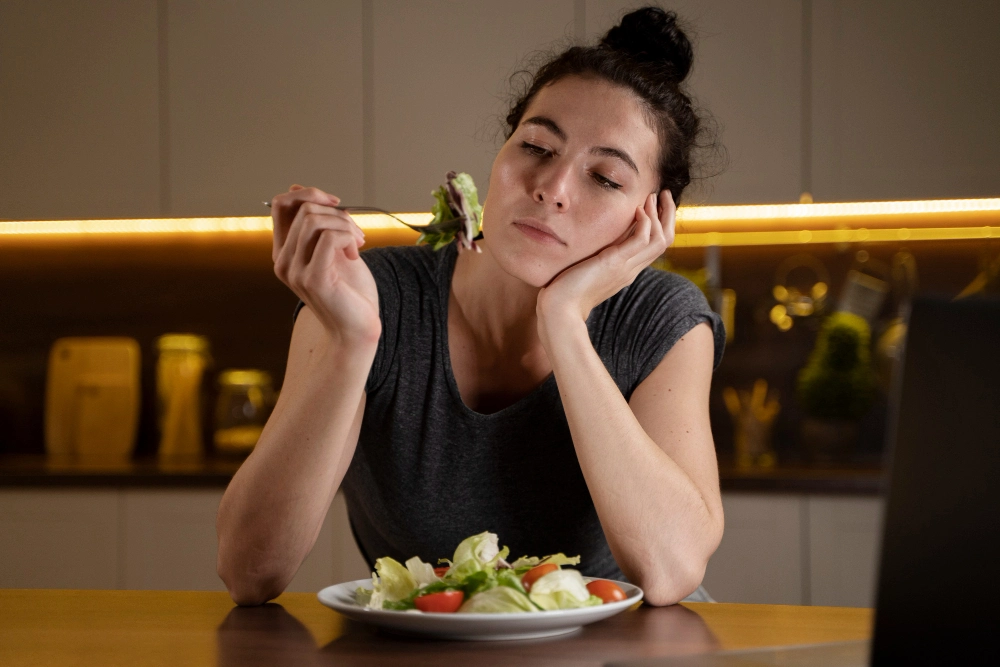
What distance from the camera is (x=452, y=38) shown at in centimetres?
276

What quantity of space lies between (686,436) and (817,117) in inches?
68.8

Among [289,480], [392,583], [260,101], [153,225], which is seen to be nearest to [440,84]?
[260,101]

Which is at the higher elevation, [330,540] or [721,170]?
[721,170]

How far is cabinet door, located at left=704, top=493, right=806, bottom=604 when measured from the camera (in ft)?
7.79

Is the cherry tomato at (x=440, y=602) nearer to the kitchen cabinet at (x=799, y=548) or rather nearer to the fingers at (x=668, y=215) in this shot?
the fingers at (x=668, y=215)

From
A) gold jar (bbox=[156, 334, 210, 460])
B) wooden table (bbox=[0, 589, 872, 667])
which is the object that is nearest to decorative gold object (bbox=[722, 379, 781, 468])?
gold jar (bbox=[156, 334, 210, 460])

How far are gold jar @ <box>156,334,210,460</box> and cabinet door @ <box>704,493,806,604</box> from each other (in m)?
1.70

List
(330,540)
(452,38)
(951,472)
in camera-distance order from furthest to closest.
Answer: (452,38) → (330,540) → (951,472)

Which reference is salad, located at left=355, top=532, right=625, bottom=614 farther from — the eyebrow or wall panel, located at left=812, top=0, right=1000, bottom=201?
wall panel, located at left=812, top=0, right=1000, bottom=201

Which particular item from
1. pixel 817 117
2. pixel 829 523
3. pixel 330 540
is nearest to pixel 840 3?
pixel 817 117

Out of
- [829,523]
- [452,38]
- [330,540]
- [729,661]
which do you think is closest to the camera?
[729,661]

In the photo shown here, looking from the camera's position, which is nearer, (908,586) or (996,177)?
(908,586)

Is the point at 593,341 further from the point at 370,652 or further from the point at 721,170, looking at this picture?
the point at 721,170

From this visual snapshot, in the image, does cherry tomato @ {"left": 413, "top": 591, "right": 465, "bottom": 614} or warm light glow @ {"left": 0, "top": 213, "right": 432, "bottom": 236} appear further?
warm light glow @ {"left": 0, "top": 213, "right": 432, "bottom": 236}
